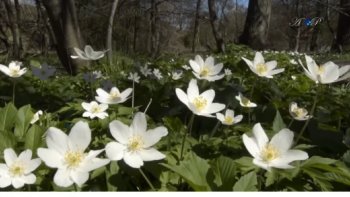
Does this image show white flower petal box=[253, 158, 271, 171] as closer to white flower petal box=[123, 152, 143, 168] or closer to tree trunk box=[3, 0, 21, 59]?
white flower petal box=[123, 152, 143, 168]

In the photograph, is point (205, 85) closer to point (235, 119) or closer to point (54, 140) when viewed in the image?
point (235, 119)

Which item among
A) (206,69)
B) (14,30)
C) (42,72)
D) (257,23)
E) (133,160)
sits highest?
(206,69)

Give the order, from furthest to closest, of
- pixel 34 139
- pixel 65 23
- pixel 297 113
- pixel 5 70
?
pixel 65 23 < pixel 5 70 < pixel 297 113 < pixel 34 139

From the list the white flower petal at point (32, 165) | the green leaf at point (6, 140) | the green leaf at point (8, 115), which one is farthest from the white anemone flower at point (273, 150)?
the green leaf at point (8, 115)

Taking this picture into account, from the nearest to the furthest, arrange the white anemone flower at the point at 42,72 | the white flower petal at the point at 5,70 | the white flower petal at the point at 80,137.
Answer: the white flower petal at the point at 80,137 → the white flower petal at the point at 5,70 → the white anemone flower at the point at 42,72

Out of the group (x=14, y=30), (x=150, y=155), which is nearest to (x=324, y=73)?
(x=150, y=155)

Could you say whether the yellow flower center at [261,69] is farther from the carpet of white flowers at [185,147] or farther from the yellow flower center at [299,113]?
the yellow flower center at [299,113]

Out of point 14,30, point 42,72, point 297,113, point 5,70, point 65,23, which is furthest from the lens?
point 14,30

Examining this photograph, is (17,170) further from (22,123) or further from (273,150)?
(273,150)
